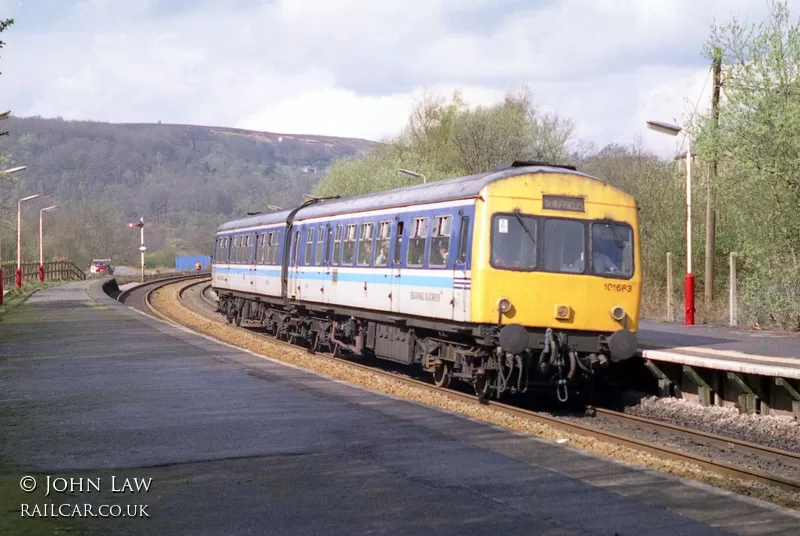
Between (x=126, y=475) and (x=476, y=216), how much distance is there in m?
6.75

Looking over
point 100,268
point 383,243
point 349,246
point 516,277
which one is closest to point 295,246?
point 349,246

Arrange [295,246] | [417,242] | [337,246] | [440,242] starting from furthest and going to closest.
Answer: [295,246]
[337,246]
[417,242]
[440,242]

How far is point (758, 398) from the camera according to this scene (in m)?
14.3

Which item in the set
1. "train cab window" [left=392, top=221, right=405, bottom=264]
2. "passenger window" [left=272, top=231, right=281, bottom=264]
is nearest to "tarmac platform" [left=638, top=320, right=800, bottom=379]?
"train cab window" [left=392, top=221, right=405, bottom=264]

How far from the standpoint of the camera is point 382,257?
1734 centimetres

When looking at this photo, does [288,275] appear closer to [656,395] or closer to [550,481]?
[656,395]

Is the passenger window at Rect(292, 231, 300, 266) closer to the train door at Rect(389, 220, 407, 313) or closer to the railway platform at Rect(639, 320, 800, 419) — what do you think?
the train door at Rect(389, 220, 407, 313)

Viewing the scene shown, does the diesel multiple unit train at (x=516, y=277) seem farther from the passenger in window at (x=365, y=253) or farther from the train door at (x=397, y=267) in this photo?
the passenger in window at (x=365, y=253)

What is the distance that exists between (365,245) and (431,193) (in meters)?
2.85

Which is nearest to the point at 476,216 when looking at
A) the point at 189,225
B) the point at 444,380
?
the point at 444,380

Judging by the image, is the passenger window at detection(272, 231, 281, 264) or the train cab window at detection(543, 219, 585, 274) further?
the passenger window at detection(272, 231, 281, 264)

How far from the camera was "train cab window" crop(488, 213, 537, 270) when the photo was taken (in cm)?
1373

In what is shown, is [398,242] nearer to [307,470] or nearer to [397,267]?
[397,267]

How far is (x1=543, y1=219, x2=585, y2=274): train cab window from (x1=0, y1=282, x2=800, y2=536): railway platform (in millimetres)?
3011
